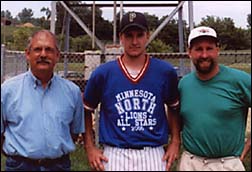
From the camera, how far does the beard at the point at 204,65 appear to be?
3.06m

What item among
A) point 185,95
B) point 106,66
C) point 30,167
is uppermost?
point 106,66

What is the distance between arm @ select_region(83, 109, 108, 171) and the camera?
10.3ft

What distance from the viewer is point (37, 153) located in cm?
292

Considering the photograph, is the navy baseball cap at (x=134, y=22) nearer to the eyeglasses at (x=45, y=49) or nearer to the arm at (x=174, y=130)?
the eyeglasses at (x=45, y=49)

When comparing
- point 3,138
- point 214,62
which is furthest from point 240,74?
point 3,138

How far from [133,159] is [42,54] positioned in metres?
0.89

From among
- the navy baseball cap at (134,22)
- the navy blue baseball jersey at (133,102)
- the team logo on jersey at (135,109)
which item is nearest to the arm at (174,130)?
the navy blue baseball jersey at (133,102)

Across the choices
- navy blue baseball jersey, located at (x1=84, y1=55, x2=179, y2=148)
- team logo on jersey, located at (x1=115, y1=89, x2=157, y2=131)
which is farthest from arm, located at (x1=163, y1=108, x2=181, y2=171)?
team logo on jersey, located at (x1=115, y1=89, x2=157, y2=131)

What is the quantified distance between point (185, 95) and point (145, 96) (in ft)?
1.00

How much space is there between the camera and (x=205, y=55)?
3.06m

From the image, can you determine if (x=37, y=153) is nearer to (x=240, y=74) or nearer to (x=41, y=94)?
(x=41, y=94)

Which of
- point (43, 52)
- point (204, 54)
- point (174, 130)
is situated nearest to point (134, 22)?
point (204, 54)

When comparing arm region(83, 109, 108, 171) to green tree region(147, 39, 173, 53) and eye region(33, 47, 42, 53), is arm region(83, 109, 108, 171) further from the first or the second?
green tree region(147, 39, 173, 53)

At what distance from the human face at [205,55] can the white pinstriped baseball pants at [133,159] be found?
24.4 inches
